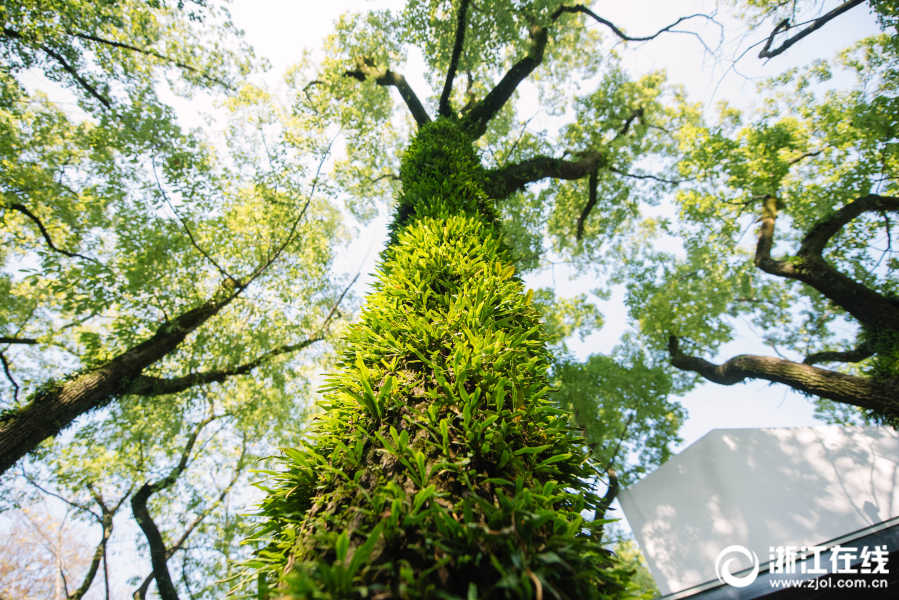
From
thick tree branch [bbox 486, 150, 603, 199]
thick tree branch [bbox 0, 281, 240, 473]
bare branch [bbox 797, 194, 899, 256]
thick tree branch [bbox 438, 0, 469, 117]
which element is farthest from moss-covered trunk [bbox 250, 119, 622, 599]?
bare branch [bbox 797, 194, 899, 256]

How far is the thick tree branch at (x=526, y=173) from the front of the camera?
5617mm

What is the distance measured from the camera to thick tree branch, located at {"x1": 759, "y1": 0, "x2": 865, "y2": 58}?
4.69 metres

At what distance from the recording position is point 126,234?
15.5 ft

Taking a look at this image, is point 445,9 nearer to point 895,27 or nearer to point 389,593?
point 895,27

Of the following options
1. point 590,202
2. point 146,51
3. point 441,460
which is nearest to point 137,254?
point 146,51

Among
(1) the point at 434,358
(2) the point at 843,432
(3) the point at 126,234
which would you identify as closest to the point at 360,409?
(1) the point at 434,358

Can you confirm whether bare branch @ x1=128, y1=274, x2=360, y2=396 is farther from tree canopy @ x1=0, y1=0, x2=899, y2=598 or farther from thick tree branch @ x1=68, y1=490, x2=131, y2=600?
thick tree branch @ x1=68, y1=490, x2=131, y2=600

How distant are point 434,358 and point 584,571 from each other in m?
0.94

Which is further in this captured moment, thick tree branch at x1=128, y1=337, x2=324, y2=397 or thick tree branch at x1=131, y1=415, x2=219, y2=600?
thick tree branch at x1=131, y1=415, x2=219, y2=600

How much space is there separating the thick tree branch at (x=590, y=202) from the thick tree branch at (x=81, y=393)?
8439 mm

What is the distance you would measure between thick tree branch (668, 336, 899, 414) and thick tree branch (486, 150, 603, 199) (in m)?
4.80

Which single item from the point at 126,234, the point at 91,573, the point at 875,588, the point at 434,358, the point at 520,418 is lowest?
the point at 875,588

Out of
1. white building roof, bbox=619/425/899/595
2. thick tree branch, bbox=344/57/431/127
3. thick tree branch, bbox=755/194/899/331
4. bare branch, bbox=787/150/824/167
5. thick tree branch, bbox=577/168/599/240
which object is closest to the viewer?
thick tree branch, bbox=755/194/899/331

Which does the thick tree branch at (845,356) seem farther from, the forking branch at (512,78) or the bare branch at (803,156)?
the forking branch at (512,78)
